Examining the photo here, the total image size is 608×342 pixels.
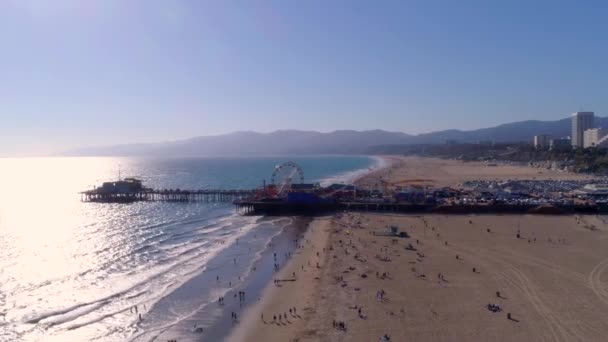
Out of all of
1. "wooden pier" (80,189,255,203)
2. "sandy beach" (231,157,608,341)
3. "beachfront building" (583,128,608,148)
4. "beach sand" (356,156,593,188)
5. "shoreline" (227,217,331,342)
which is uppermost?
"beachfront building" (583,128,608,148)

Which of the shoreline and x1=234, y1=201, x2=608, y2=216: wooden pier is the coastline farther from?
x1=234, y1=201, x2=608, y2=216: wooden pier

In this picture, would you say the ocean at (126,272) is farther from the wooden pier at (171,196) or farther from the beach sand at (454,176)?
the beach sand at (454,176)

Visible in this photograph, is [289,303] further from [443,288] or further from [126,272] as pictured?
[126,272]

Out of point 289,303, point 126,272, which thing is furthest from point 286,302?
point 126,272

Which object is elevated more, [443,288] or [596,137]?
[596,137]

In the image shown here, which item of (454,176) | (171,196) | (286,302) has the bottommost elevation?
(286,302)

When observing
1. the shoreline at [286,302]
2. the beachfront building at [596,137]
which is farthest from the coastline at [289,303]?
the beachfront building at [596,137]

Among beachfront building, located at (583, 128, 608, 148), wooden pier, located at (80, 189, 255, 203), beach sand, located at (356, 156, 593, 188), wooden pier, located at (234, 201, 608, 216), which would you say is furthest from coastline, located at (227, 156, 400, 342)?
beachfront building, located at (583, 128, 608, 148)
